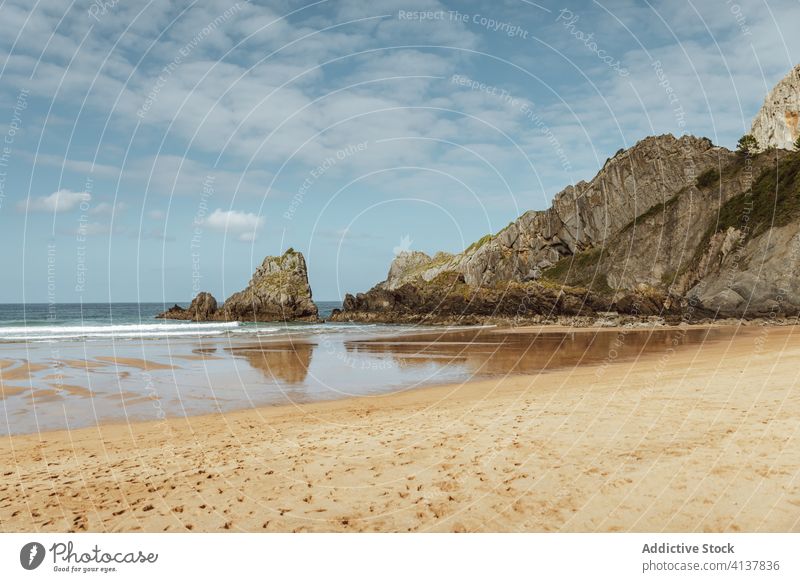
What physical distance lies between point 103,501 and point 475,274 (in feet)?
313

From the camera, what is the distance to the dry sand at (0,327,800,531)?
620 centimetres

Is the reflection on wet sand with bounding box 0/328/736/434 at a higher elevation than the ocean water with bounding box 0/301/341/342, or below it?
below

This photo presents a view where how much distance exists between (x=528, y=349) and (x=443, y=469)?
23.4m

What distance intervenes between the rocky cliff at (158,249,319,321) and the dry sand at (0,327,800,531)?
2838 inches

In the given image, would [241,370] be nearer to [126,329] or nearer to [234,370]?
[234,370]

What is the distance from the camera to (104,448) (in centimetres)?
1047

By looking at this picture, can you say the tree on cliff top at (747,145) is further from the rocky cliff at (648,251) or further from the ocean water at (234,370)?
the ocean water at (234,370)

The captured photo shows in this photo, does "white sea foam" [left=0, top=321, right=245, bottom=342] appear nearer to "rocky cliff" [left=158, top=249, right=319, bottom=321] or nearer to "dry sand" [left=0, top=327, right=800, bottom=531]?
"rocky cliff" [left=158, top=249, right=319, bottom=321]

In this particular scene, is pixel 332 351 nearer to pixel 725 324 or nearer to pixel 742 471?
pixel 742 471

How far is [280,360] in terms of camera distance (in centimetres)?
2711

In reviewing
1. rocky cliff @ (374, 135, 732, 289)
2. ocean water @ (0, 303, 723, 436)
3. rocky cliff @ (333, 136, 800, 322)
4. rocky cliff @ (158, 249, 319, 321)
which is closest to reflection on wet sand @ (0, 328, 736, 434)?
ocean water @ (0, 303, 723, 436)

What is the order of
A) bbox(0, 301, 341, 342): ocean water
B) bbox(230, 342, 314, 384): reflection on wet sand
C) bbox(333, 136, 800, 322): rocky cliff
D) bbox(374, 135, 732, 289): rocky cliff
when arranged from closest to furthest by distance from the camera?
bbox(230, 342, 314, 384): reflection on wet sand → bbox(0, 301, 341, 342): ocean water → bbox(333, 136, 800, 322): rocky cliff → bbox(374, 135, 732, 289): rocky cliff
